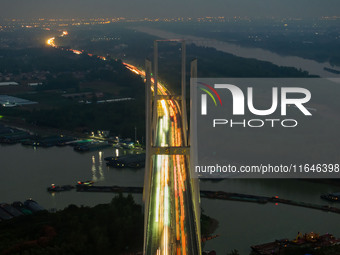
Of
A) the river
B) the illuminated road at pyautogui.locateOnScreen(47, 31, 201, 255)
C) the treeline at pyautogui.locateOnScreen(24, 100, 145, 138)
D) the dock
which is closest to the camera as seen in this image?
the illuminated road at pyautogui.locateOnScreen(47, 31, 201, 255)

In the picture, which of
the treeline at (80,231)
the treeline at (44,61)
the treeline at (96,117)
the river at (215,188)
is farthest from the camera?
the treeline at (44,61)

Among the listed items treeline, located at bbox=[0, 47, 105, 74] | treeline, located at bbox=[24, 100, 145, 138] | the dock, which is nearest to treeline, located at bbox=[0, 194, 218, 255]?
the dock

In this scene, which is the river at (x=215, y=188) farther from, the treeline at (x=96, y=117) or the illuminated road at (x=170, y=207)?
the treeline at (x=96, y=117)

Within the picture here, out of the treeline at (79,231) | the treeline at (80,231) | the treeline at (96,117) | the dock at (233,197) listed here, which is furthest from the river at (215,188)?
the treeline at (96,117)

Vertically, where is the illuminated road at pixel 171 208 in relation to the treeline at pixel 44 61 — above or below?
below

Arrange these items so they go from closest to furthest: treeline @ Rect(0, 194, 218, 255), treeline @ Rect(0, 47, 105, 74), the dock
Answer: treeline @ Rect(0, 194, 218, 255)
the dock
treeline @ Rect(0, 47, 105, 74)

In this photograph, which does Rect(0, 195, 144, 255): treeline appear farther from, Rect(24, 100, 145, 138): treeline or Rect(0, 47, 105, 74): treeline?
Rect(0, 47, 105, 74): treeline
